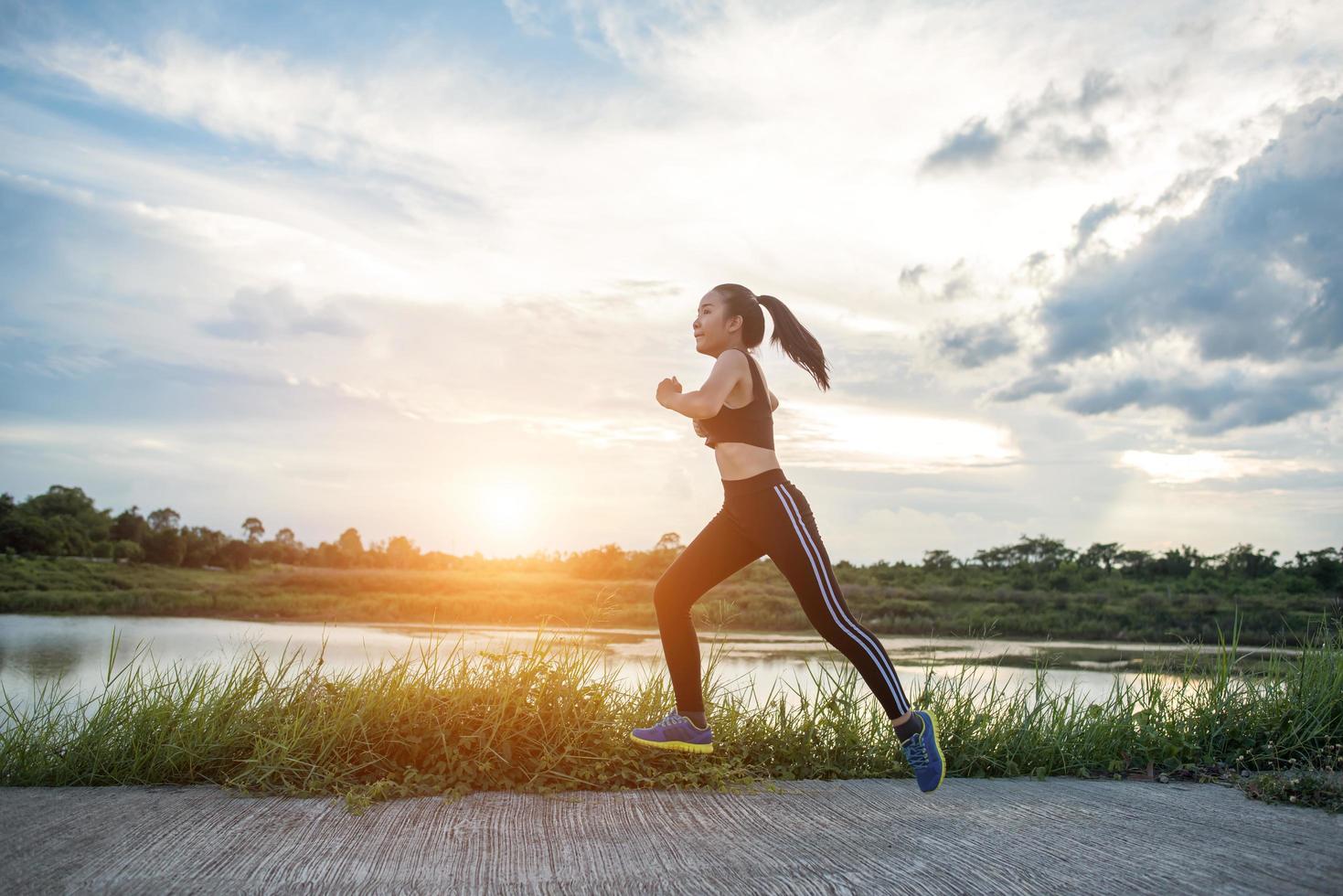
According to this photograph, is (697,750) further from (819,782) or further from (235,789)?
(235,789)

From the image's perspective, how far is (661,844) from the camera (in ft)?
10.1

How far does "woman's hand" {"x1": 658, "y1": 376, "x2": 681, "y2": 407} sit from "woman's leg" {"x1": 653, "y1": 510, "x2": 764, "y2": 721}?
63cm

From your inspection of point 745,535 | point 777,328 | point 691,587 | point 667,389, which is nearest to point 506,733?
point 691,587

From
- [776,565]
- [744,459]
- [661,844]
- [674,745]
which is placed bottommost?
[661,844]

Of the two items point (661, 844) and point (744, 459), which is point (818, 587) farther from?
point (661, 844)

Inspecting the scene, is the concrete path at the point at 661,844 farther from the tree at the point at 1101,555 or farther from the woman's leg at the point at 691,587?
the tree at the point at 1101,555

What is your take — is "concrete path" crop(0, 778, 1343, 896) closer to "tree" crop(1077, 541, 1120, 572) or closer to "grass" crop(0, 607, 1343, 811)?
"grass" crop(0, 607, 1343, 811)

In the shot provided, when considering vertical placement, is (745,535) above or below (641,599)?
above

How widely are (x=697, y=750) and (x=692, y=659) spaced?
402 millimetres

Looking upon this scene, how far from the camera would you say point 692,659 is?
406cm

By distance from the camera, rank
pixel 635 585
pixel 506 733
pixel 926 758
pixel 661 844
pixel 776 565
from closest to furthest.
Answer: pixel 661 844 < pixel 776 565 < pixel 926 758 < pixel 506 733 < pixel 635 585

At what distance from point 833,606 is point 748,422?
0.88m

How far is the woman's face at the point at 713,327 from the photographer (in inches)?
161

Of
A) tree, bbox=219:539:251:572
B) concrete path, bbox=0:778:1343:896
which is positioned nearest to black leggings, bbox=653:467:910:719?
concrete path, bbox=0:778:1343:896
